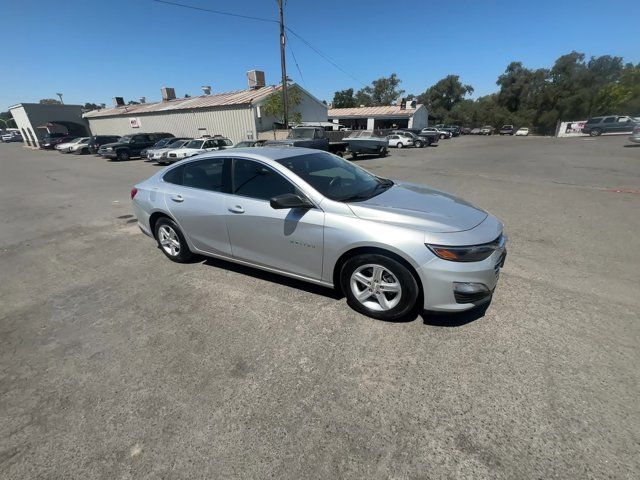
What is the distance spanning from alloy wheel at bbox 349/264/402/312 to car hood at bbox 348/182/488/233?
0.47m

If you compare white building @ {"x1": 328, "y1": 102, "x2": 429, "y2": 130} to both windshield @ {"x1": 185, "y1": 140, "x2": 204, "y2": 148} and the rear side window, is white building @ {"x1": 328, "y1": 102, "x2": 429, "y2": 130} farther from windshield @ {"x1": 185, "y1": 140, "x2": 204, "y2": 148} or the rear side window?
the rear side window

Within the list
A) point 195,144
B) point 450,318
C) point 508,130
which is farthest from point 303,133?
point 508,130

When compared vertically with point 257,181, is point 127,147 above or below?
below

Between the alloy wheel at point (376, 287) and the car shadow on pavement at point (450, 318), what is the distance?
0.35 meters

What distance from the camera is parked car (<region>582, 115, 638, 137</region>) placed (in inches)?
→ 1270

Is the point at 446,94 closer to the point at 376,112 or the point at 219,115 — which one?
the point at 376,112

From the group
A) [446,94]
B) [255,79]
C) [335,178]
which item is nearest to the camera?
[335,178]

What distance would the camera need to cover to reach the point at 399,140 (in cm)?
2956

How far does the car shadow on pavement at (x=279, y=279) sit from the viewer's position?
3461 millimetres

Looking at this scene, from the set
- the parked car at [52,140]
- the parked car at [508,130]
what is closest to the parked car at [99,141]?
the parked car at [52,140]

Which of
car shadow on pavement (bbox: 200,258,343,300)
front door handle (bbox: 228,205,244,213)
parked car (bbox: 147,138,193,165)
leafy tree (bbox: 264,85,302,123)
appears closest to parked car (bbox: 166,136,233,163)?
parked car (bbox: 147,138,193,165)

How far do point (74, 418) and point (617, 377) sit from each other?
3.84m

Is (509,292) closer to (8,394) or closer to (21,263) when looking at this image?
(8,394)

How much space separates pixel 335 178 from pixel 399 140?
2850 cm
